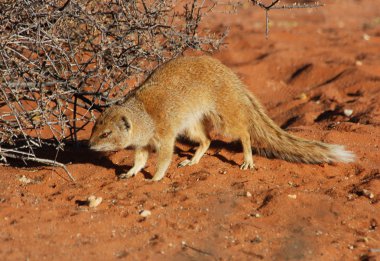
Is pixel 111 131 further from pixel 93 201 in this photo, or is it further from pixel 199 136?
pixel 199 136

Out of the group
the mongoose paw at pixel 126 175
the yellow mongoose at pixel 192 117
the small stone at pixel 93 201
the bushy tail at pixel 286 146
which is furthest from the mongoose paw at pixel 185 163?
the small stone at pixel 93 201

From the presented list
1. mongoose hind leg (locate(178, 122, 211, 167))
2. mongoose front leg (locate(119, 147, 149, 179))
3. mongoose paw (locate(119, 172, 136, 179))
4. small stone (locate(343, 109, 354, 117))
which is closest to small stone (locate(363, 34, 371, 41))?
small stone (locate(343, 109, 354, 117))

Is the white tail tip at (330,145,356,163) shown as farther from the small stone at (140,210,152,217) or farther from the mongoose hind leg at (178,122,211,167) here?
the small stone at (140,210,152,217)

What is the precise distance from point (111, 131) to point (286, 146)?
175 cm

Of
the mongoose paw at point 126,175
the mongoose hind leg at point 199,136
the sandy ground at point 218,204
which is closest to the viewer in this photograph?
the sandy ground at point 218,204

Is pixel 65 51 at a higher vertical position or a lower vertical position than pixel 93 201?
higher

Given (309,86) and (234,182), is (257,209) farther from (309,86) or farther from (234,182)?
(309,86)

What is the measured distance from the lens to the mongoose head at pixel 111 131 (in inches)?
217

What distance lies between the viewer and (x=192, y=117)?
606 centimetres

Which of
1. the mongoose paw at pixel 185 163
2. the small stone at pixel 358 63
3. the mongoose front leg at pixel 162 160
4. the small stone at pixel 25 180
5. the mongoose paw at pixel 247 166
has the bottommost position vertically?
the small stone at pixel 358 63

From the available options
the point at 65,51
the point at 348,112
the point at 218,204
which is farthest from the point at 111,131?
the point at 348,112

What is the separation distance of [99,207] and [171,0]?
2.60 metres

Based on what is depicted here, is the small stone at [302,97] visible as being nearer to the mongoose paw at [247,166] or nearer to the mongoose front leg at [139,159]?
the mongoose paw at [247,166]

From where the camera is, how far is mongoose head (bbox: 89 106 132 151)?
18.1 feet
